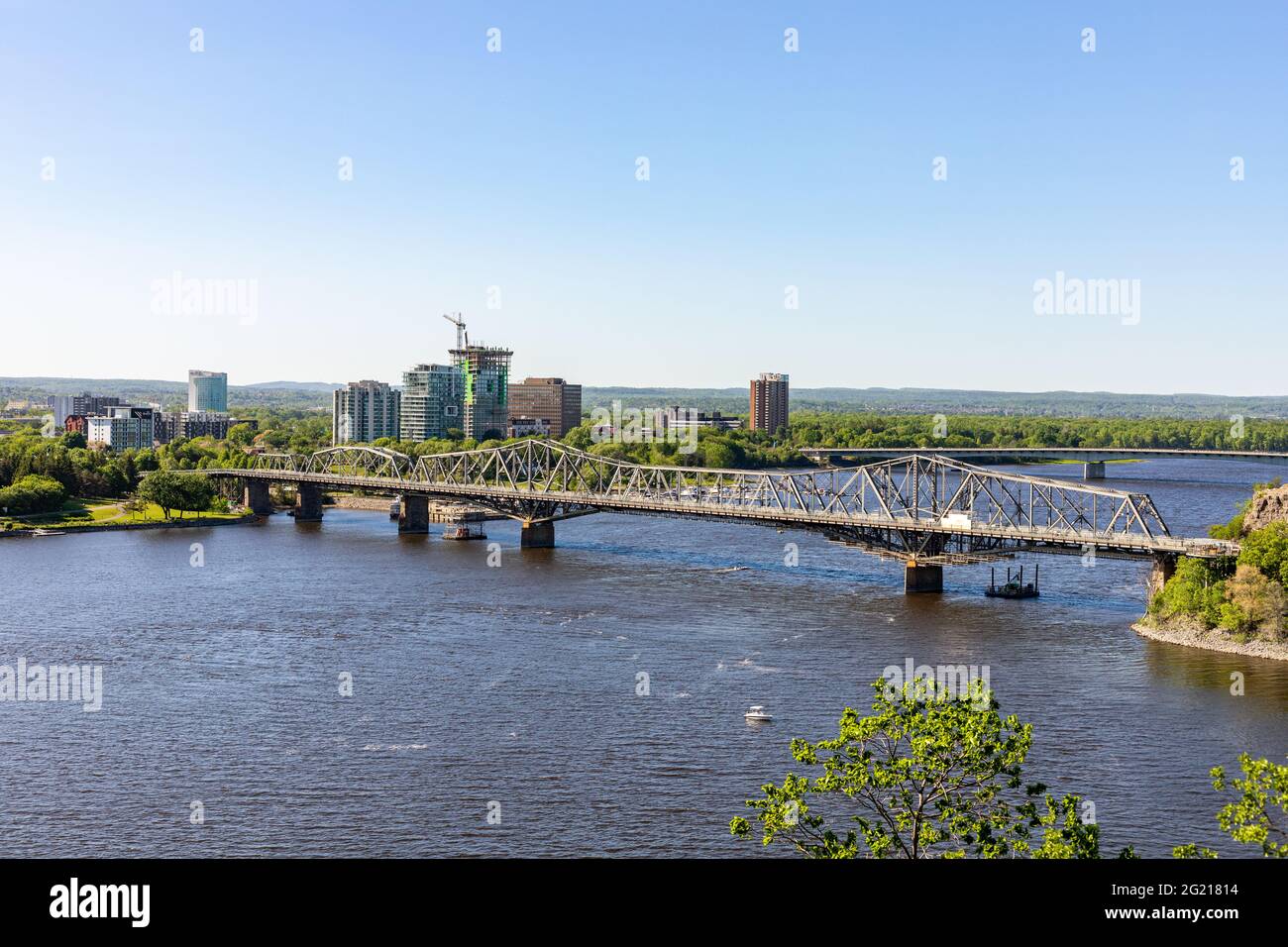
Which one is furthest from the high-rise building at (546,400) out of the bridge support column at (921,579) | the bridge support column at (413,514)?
the bridge support column at (921,579)

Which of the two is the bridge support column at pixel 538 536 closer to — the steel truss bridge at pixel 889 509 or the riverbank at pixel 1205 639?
the steel truss bridge at pixel 889 509

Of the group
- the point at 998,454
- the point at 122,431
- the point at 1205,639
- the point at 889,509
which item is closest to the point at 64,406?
the point at 122,431

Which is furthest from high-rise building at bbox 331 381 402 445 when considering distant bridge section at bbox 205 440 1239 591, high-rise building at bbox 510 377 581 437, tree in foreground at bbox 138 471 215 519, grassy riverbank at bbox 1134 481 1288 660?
grassy riverbank at bbox 1134 481 1288 660

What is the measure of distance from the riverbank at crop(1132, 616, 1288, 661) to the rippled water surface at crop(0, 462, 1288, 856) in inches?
28.2

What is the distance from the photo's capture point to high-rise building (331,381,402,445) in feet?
520

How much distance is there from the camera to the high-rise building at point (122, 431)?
451 ft

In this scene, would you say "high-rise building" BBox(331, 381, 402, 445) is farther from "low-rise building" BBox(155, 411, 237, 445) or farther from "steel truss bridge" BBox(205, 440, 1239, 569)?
"steel truss bridge" BBox(205, 440, 1239, 569)

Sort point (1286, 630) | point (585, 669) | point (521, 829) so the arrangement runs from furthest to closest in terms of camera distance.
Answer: point (1286, 630) → point (585, 669) → point (521, 829)

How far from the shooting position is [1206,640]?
1615 inches

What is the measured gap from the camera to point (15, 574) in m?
56.9

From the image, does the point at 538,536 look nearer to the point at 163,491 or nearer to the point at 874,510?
the point at 874,510
